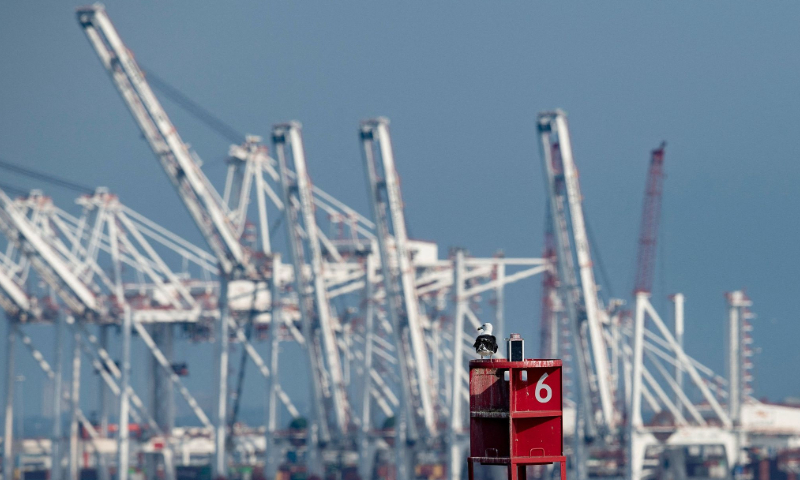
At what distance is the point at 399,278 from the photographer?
100750 mm

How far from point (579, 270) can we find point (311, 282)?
71.2ft

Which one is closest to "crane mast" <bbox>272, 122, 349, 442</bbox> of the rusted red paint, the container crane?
the container crane

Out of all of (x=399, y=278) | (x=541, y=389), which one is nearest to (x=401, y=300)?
(x=399, y=278)

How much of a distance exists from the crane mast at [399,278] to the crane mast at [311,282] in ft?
18.7

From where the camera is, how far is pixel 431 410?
331 ft

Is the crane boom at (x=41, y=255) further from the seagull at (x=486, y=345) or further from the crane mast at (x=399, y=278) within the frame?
the seagull at (x=486, y=345)

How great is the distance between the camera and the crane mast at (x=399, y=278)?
98750mm

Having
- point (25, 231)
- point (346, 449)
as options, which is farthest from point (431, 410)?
point (25, 231)

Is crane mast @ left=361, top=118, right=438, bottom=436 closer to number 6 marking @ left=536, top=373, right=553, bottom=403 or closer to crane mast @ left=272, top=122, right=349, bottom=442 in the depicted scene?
crane mast @ left=272, top=122, right=349, bottom=442

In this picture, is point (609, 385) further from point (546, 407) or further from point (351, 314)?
point (546, 407)

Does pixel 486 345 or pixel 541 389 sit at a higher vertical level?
pixel 486 345

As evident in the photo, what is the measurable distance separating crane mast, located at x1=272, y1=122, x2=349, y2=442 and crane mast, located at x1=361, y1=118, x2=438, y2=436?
5.70 metres

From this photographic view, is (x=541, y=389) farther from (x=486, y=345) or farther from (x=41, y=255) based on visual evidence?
(x=41, y=255)

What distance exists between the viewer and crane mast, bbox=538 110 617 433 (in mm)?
94062
